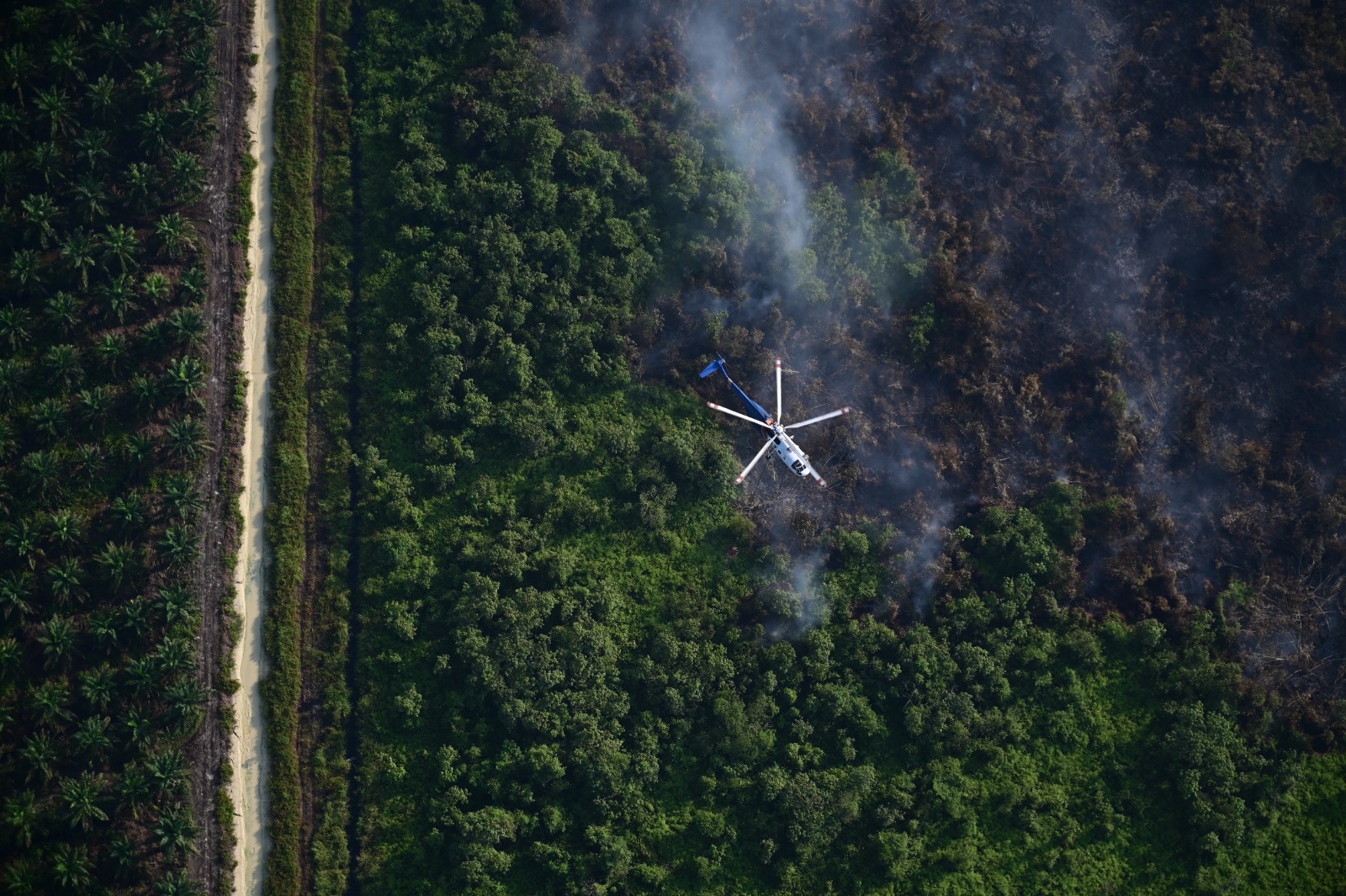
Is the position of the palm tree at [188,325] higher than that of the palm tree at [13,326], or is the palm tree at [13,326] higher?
the palm tree at [188,325]

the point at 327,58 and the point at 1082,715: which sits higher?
the point at 327,58

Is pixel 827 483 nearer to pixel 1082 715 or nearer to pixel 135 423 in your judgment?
pixel 1082 715

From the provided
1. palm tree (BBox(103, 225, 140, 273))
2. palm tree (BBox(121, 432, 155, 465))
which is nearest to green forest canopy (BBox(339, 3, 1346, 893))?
palm tree (BBox(121, 432, 155, 465))

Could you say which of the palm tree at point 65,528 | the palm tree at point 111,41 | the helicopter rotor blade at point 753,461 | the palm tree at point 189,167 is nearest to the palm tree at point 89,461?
the palm tree at point 65,528

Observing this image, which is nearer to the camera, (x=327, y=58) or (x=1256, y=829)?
(x=1256, y=829)

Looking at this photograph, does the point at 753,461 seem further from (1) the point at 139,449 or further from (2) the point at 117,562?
(2) the point at 117,562

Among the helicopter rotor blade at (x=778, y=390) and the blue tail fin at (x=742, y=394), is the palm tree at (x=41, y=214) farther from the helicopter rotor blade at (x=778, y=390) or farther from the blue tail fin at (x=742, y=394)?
the helicopter rotor blade at (x=778, y=390)

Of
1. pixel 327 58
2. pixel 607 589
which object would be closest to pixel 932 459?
pixel 607 589
